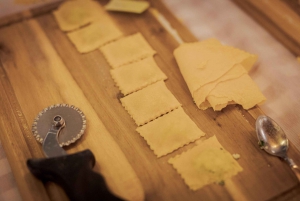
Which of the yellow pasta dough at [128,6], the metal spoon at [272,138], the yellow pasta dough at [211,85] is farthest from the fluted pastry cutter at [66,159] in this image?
the yellow pasta dough at [128,6]

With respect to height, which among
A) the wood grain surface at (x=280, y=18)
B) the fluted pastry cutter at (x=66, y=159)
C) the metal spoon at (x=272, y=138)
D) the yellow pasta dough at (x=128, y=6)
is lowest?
the fluted pastry cutter at (x=66, y=159)

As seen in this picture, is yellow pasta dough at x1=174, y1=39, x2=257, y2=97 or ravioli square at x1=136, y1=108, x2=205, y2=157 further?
yellow pasta dough at x1=174, y1=39, x2=257, y2=97

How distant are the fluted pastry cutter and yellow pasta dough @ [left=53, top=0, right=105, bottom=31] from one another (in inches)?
22.2

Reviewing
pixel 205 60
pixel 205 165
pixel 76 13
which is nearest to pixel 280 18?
pixel 205 60

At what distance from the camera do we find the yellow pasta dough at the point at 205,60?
1359 mm

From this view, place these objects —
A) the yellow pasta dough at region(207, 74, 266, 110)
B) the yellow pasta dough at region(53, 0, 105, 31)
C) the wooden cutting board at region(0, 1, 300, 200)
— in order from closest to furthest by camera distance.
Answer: the wooden cutting board at region(0, 1, 300, 200) → the yellow pasta dough at region(207, 74, 266, 110) → the yellow pasta dough at region(53, 0, 105, 31)

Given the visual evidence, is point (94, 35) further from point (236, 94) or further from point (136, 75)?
point (236, 94)

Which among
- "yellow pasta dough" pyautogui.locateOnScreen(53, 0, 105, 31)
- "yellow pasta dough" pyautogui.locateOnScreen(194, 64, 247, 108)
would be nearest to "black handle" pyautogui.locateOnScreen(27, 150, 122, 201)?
"yellow pasta dough" pyautogui.locateOnScreen(194, 64, 247, 108)

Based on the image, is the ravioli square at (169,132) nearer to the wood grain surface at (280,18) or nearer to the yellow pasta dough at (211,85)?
the yellow pasta dough at (211,85)

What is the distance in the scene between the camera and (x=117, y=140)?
1247 millimetres

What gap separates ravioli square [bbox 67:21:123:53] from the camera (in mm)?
1576

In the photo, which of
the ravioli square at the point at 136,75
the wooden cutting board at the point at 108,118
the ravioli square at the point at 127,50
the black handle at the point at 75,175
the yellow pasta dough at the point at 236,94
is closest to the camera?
the black handle at the point at 75,175

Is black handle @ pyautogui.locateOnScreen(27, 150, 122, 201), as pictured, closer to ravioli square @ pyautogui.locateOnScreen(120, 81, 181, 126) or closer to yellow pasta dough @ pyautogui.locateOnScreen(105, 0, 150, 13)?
ravioli square @ pyautogui.locateOnScreen(120, 81, 181, 126)

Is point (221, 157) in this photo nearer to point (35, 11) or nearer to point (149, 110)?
point (149, 110)
